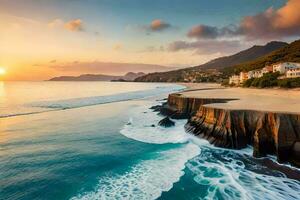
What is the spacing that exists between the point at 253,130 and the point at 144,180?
10.0 metres

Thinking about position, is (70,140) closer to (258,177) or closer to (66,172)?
(66,172)

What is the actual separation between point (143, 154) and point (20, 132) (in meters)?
14.9

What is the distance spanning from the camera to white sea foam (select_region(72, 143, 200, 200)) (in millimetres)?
11320

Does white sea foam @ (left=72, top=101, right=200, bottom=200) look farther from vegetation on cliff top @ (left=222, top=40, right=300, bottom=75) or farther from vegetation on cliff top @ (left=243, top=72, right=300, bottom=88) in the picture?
vegetation on cliff top @ (left=222, top=40, right=300, bottom=75)

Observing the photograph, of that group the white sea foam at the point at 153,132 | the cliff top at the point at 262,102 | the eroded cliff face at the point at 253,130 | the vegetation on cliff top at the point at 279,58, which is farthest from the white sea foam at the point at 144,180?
the vegetation on cliff top at the point at 279,58

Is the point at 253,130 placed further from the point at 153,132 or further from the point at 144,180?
the point at 144,180

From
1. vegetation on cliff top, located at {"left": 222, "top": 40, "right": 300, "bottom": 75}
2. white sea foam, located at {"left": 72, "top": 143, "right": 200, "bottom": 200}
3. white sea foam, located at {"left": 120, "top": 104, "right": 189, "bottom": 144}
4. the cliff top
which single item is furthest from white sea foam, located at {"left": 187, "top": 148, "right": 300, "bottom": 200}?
vegetation on cliff top, located at {"left": 222, "top": 40, "right": 300, "bottom": 75}

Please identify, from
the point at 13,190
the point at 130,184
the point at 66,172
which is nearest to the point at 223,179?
the point at 130,184

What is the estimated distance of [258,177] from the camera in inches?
512

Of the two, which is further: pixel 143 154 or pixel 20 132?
pixel 20 132

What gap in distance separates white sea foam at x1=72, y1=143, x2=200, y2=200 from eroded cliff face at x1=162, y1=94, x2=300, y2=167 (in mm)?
3856

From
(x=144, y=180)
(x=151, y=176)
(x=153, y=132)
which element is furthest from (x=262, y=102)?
(x=144, y=180)

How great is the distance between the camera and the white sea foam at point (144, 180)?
11.3 metres

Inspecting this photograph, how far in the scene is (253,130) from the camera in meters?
18.2
